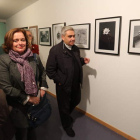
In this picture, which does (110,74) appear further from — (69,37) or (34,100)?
(34,100)

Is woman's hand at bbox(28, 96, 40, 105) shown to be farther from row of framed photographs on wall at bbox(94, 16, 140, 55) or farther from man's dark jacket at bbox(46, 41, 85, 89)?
row of framed photographs on wall at bbox(94, 16, 140, 55)

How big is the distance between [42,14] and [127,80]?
237cm

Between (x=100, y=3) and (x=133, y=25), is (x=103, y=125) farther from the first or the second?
(x=100, y=3)

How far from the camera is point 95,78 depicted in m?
2.17

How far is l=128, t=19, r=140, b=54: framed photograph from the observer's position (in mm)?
1540

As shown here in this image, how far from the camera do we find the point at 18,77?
125 centimetres

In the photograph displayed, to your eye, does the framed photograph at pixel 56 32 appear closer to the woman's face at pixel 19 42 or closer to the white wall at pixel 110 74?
the white wall at pixel 110 74

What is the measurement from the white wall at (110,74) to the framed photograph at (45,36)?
40cm

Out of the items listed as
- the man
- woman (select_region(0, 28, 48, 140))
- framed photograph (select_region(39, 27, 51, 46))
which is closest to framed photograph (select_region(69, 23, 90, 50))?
the man

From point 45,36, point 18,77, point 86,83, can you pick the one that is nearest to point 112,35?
point 86,83

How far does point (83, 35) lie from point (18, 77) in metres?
1.33

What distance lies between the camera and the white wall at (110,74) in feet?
5.49

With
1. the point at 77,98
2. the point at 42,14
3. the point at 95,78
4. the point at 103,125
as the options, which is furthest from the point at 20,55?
the point at 42,14

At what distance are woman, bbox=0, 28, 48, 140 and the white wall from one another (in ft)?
3.57
